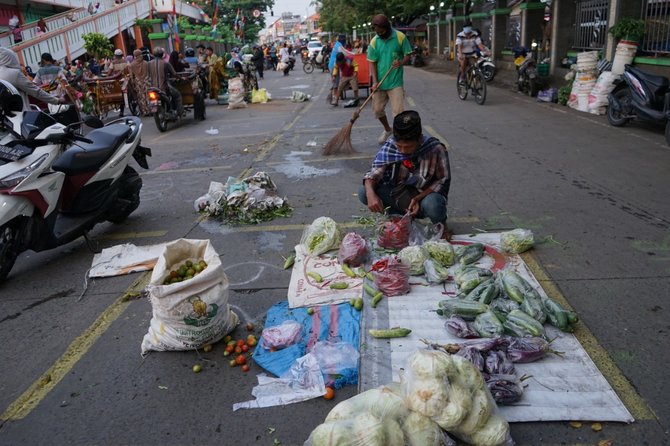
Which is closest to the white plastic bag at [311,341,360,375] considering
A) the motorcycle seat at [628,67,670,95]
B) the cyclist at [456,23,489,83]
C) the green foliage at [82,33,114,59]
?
the motorcycle seat at [628,67,670,95]

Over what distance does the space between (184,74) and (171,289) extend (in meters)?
11.8

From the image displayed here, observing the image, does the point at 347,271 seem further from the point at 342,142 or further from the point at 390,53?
the point at 390,53

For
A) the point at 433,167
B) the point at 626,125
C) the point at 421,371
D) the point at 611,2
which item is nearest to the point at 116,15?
the point at 611,2

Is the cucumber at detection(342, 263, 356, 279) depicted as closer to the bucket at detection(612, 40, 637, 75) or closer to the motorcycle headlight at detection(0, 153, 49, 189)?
the motorcycle headlight at detection(0, 153, 49, 189)

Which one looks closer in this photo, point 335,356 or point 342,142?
point 335,356

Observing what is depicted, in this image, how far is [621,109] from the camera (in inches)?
354

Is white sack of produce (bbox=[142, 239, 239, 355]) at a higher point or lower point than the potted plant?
lower

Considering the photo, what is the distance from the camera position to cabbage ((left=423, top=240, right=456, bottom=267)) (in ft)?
12.9

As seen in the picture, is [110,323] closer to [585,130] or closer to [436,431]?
[436,431]

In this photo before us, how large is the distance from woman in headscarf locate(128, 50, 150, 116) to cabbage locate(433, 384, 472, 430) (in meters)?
11.2

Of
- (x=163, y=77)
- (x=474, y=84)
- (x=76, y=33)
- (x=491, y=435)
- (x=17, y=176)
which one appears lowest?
(x=491, y=435)

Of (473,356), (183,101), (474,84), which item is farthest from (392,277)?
(183,101)

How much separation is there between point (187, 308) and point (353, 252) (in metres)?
1.46

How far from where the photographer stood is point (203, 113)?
1355 cm
